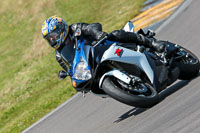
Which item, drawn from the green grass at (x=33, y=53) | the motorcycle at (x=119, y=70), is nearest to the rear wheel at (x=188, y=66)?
the motorcycle at (x=119, y=70)

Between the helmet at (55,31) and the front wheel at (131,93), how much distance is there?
954mm

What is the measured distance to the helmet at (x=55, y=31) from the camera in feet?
19.6

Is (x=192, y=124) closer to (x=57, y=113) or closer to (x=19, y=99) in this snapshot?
(x=57, y=113)

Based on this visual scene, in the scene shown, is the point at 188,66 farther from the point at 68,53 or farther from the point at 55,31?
the point at 55,31

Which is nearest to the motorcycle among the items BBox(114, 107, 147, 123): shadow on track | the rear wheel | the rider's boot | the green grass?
the rider's boot

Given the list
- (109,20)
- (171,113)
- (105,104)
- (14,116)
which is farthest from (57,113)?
(109,20)

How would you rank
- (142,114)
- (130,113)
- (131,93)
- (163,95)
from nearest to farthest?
(131,93) → (142,114) → (130,113) → (163,95)

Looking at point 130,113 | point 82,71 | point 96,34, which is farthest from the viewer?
point 130,113

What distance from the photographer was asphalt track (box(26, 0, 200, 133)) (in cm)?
497

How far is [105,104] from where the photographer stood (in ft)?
25.0

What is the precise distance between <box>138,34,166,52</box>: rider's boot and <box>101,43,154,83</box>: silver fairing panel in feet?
1.51

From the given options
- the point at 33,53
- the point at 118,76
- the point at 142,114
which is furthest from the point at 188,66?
the point at 33,53

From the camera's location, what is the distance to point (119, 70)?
19.0 ft

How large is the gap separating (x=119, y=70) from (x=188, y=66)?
4.95ft
